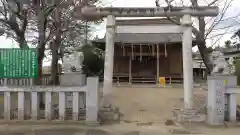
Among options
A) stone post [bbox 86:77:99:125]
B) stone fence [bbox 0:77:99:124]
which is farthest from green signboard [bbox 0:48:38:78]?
stone post [bbox 86:77:99:125]

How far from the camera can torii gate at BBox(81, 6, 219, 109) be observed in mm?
9188

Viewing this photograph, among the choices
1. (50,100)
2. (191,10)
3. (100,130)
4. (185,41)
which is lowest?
(100,130)

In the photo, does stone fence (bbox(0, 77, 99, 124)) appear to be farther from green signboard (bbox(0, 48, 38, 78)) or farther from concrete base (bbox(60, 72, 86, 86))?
green signboard (bbox(0, 48, 38, 78))

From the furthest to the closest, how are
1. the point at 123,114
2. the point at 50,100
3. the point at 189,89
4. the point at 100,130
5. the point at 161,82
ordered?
the point at 161,82, the point at 123,114, the point at 189,89, the point at 50,100, the point at 100,130

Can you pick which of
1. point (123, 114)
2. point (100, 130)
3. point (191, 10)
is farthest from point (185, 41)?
point (100, 130)

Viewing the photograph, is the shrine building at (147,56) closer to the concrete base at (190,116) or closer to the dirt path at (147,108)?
the dirt path at (147,108)

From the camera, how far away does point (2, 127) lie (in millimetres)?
8039

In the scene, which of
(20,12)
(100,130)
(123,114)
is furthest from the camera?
(20,12)

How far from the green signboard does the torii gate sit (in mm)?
2246

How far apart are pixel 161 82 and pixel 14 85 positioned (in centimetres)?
1489

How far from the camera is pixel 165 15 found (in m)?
9.45

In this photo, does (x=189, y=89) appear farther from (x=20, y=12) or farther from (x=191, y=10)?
(x=20, y=12)

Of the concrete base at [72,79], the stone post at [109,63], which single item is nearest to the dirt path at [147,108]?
the stone post at [109,63]

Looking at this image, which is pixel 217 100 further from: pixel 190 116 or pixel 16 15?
pixel 16 15
